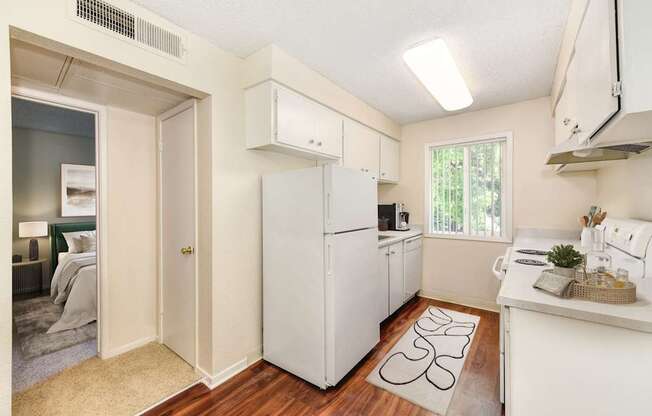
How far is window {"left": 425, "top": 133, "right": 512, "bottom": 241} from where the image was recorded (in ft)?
10.4

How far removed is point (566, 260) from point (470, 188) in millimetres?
2270

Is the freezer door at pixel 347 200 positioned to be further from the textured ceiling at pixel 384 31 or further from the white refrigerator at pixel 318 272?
the textured ceiling at pixel 384 31

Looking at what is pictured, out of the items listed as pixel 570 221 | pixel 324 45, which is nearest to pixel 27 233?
pixel 324 45

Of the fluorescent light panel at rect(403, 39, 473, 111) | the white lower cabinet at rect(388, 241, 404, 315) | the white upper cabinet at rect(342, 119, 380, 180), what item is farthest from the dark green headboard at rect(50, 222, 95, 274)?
the fluorescent light panel at rect(403, 39, 473, 111)

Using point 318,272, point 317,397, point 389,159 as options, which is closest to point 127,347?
point 317,397

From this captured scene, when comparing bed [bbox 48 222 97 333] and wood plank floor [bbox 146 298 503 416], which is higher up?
bed [bbox 48 222 97 333]

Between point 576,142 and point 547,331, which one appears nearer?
point 547,331

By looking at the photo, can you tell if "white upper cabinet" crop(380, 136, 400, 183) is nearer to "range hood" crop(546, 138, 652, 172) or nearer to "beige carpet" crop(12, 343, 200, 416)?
"range hood" crop(546, 138, 652, 172)

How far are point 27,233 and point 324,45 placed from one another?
4546 mm

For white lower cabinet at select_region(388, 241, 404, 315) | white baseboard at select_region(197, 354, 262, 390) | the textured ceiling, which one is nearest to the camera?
the textured ceiling

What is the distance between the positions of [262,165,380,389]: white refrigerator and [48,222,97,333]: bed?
6.98 ft

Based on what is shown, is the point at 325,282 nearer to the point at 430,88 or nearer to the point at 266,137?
the point at 266,137

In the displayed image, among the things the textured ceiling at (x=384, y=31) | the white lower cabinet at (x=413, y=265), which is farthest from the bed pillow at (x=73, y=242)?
the white lower cabinet at (x=413, y=265)

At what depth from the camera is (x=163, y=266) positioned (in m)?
2.49
